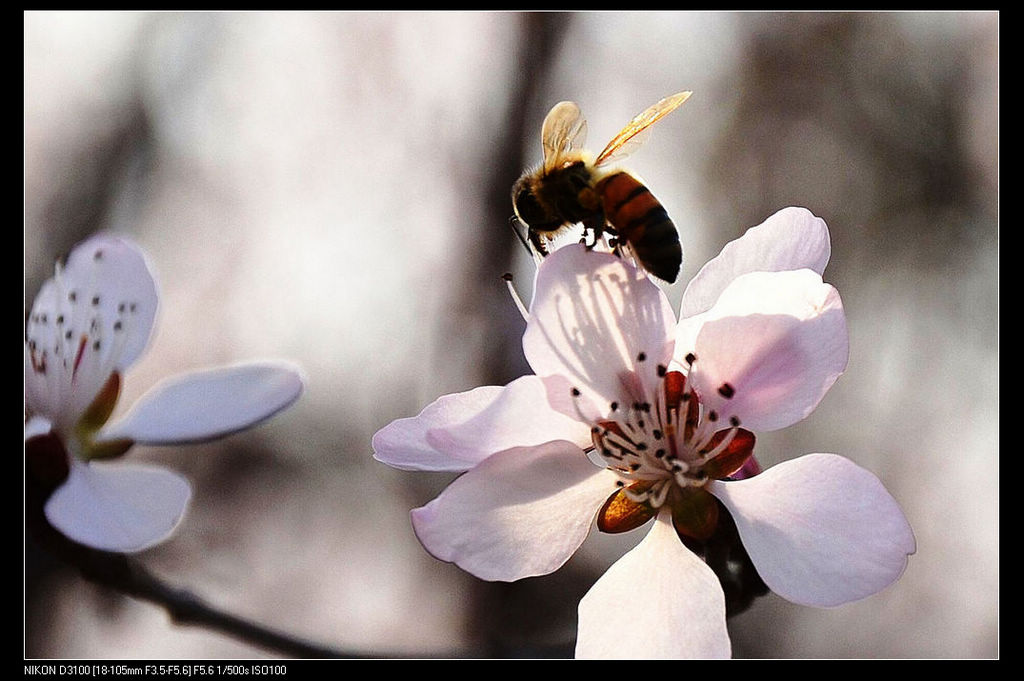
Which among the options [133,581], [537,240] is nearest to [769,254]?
[537,240]

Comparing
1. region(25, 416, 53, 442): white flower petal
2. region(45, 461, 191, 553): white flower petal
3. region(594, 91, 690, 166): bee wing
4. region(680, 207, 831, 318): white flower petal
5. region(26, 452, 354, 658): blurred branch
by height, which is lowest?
region(26, 452, 354, 658): blurred branch

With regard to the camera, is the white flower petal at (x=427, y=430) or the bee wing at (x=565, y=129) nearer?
the white flower petal at (x=427, y=430)

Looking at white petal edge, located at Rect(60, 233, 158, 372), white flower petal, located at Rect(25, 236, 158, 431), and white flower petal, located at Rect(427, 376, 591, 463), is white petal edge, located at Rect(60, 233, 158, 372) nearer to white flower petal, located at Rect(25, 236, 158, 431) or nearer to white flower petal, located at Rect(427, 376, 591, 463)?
white flower petal, located at Rect(25, 236, 158, 431)

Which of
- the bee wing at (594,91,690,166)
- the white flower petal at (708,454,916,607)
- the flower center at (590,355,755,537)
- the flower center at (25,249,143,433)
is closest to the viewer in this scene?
the white flower petal at (708,454,916,607)

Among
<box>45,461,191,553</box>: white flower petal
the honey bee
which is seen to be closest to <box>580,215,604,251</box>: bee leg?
the honey bee

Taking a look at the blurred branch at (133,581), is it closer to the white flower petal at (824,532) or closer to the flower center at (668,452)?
the flower center at (668,452)

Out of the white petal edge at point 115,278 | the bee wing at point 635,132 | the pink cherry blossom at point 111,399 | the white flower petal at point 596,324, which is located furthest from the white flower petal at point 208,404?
the bee wing at point 635,132

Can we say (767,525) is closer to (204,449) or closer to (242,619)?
(242,619)
